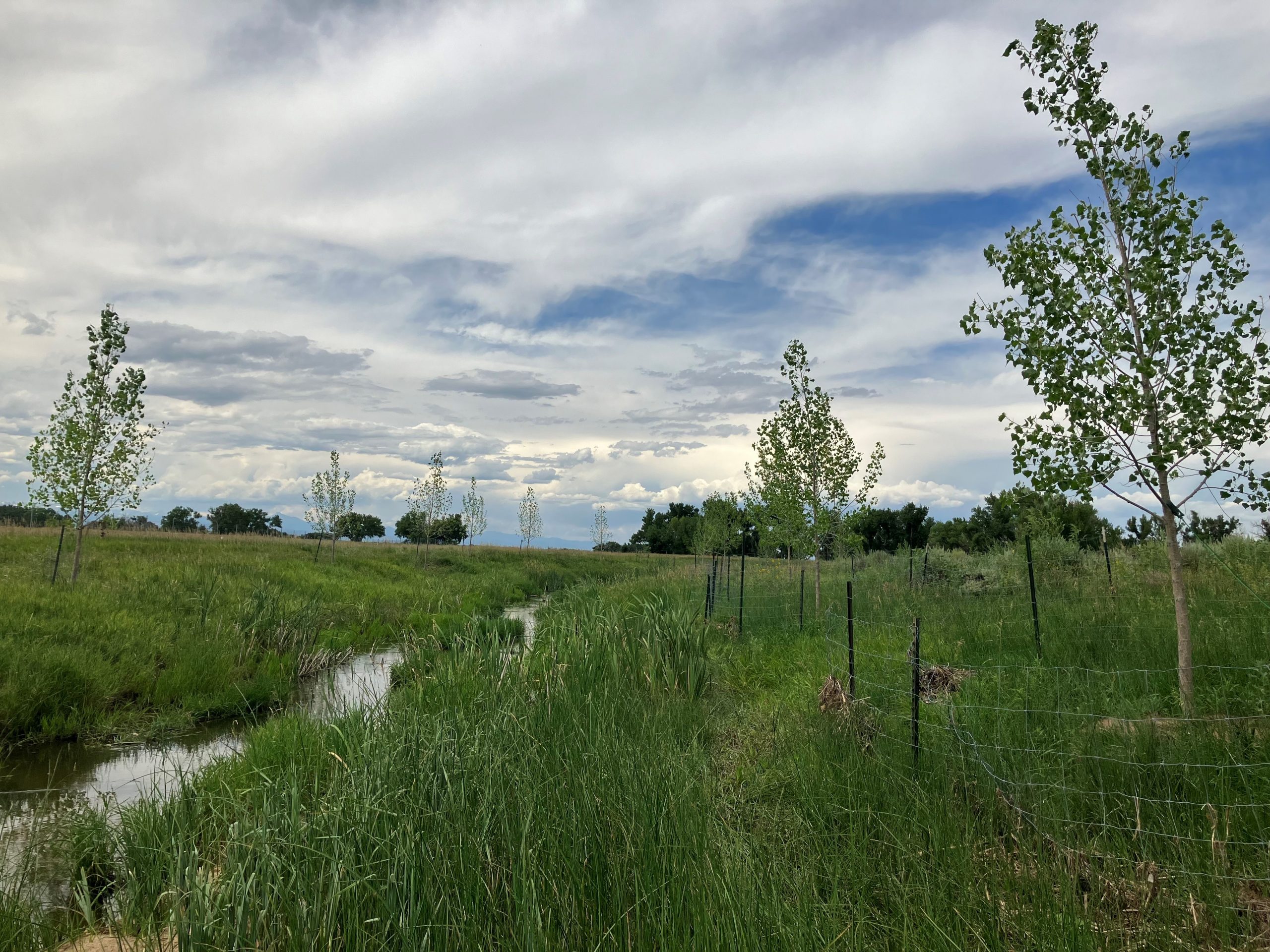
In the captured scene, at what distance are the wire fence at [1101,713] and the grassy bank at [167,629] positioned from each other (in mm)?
6723

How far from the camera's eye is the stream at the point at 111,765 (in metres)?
6.80

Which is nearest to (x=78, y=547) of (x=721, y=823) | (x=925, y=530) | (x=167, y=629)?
(x=167, y=629)

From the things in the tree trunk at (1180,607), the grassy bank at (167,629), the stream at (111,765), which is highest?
Answer: the tree trunk at (1180,607)

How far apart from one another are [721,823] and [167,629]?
12.6m

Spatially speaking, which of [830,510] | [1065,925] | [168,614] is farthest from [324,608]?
[1065,925]

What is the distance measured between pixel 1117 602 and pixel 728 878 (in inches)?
408

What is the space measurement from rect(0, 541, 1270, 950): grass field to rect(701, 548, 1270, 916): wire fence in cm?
4

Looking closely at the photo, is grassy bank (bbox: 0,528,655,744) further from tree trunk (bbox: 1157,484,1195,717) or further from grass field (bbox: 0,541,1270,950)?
tree trunk (bbox: 1157,484,1195,717)

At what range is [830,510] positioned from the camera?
53.6 feet

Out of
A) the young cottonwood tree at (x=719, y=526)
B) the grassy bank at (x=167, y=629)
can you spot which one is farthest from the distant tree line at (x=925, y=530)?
the grassy bank at (x=167, y=629)

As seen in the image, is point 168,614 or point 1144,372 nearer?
point 1144,372

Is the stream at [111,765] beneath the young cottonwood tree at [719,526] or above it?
beneath

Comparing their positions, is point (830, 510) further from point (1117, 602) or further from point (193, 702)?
point (193, 702)

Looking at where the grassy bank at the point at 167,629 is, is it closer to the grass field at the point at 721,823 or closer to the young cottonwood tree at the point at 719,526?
the grass field at the point at 721,823
